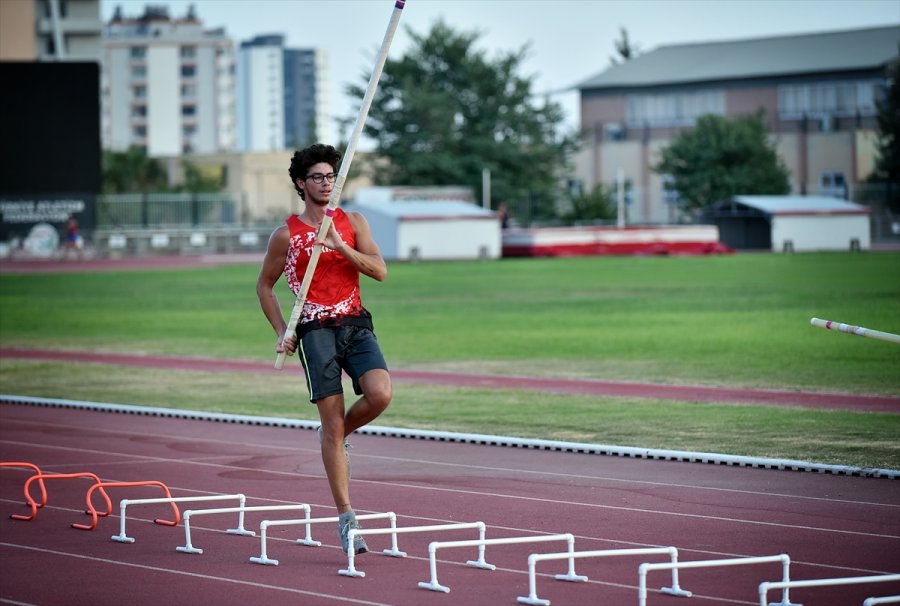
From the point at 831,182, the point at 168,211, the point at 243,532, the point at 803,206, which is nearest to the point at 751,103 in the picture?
the point at 831,182

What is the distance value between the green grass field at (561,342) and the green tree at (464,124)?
120 feet

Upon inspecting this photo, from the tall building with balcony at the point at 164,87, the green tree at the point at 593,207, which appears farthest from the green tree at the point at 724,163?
the tall building with balcony at the point at 164,87

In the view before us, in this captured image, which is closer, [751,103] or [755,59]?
[755,59]

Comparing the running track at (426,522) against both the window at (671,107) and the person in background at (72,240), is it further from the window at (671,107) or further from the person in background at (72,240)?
the window at (671,107)

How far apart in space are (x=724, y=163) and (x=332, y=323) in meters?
68.9

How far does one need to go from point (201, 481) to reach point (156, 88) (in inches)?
6408

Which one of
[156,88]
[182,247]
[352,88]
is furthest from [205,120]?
[182,247]

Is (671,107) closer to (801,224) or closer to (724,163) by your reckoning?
(724,163)

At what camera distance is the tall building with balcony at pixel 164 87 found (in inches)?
6599

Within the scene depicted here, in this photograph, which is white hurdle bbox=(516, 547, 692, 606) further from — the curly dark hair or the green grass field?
the green grass field

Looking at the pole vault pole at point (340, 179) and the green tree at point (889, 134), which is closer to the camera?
the pole vault pole at point (340, 179)

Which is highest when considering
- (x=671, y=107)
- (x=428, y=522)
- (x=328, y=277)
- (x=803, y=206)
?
(x=671, y=107)

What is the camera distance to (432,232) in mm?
56781

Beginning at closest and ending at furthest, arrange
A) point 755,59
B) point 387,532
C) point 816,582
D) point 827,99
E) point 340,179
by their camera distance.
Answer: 1. point 816,582
2. point 387,532
3. point 340,179
4. point 827,99
5. point 755,59
